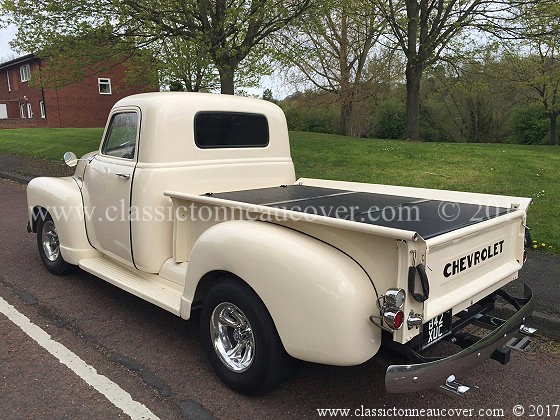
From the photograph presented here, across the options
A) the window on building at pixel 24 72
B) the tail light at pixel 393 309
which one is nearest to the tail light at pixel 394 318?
the tail light at pixel 393 309

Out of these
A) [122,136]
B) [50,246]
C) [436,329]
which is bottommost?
[50,246]

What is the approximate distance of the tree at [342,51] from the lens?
15178 millimetres

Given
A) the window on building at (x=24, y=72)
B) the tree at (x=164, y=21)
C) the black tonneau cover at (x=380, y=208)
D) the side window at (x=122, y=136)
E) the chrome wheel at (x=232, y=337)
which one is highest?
the window on building at (x=24, y=72)

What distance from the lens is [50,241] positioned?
5.24m

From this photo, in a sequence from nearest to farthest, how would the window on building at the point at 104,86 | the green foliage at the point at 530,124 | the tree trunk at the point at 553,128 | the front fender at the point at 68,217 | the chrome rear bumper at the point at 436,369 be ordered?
the chrome rear bumper at the point at 436,369, the front fender at the point at 68,217, the tree trunk at the point at 553,128, the green foliage at the point at 530,124, the window on building at the point at 104,86

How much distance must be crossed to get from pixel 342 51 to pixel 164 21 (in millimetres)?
11924

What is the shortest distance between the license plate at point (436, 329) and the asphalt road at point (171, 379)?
326mm

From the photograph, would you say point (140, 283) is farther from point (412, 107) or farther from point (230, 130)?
point (412, 107)

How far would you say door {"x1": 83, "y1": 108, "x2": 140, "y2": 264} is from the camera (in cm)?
408

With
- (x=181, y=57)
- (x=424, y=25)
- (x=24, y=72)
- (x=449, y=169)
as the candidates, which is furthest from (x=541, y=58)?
(x=24, y=72)

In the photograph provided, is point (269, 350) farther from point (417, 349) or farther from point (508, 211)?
point (508, 211)

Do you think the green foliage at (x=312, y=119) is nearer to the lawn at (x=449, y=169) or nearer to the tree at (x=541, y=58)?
the tree at (x=541, y=58)

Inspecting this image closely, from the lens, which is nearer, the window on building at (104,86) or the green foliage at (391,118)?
the green foliage at (391,118)

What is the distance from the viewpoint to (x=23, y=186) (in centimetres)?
1127
